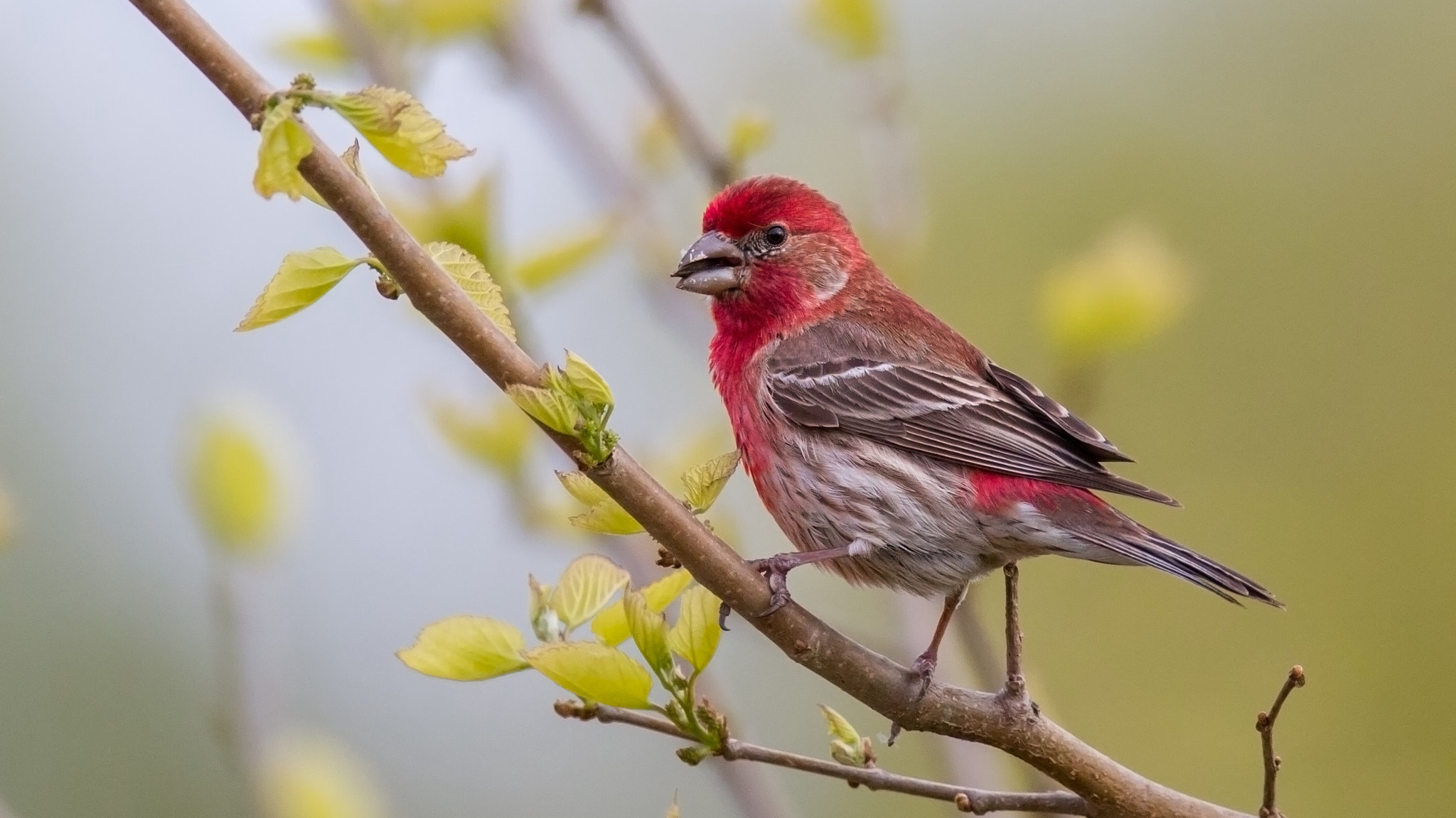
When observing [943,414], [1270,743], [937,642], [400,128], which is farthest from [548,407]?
[943,414]

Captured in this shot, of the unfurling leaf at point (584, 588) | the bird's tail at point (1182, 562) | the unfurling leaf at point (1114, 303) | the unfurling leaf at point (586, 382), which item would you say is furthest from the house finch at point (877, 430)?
the unfurling leaf at point (586, 382)

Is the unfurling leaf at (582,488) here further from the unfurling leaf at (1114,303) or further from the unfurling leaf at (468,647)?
the unfurling leaf at (1114,303)

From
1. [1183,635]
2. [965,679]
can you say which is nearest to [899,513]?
[965,679]

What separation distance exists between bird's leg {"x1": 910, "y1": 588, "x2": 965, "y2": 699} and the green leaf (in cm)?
157

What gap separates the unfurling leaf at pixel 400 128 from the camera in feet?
6.64

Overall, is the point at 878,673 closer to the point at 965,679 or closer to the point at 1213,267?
the point at 965,679

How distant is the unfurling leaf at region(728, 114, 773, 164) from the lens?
3793 mm

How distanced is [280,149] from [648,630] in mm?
1060

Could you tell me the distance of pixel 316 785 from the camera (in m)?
3.46

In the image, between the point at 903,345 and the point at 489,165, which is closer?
the point at 489,165

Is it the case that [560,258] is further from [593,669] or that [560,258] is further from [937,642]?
[593,669]

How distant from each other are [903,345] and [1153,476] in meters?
4.81

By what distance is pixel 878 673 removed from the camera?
2846mm

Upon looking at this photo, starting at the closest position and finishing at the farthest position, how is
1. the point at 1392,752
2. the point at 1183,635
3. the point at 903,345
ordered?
the point at 903,345 < the point at 1392,752 < the point at 1183,635
